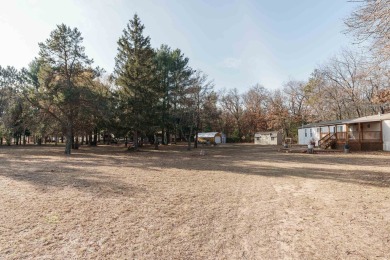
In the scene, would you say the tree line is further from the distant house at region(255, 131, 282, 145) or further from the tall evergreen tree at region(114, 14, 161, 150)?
the distant house at region(255, 131, 282, 145)

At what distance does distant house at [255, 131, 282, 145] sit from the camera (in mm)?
40125

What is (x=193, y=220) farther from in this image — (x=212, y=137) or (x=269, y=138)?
(x=212, y=137)

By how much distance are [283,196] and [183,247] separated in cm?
397

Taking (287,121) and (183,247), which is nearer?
(183,247)

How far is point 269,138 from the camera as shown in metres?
41.5

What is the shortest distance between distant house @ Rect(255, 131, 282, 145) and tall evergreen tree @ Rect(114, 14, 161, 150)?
25708mm

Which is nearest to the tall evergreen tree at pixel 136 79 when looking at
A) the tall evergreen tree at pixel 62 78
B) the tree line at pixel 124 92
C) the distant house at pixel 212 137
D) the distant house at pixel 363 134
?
the tree line at pixel 124 92

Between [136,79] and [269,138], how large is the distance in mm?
28618

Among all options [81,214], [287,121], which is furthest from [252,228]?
[287,121]

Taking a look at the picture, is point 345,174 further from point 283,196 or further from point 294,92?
point 294,92

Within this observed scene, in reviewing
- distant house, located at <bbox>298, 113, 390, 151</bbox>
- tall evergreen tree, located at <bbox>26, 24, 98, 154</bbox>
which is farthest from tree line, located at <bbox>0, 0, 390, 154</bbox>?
distant house, located at <bbox>298, 113, 390, 151</bbox>

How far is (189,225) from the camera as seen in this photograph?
424 cm

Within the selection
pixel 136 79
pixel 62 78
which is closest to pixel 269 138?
pixel 136 79

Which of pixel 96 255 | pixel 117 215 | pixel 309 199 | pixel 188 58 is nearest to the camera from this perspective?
pixel 96 255
